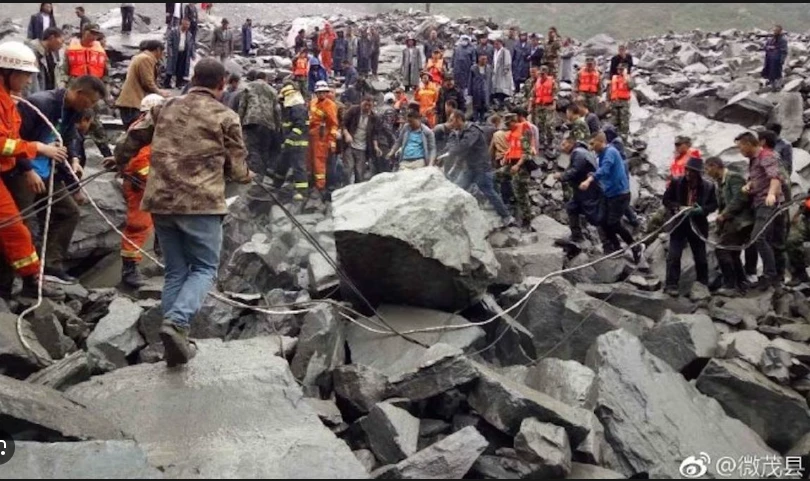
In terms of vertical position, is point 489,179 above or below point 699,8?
below

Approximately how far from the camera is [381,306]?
654cm

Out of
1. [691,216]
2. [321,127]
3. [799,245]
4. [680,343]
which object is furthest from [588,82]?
[680,343]

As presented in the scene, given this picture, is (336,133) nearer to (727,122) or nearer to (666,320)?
(666,320)

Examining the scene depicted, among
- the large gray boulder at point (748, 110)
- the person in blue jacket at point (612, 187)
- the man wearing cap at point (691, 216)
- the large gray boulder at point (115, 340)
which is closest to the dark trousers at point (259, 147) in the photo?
the person in blue jacket at point (612, 187)

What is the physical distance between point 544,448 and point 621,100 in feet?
44.3

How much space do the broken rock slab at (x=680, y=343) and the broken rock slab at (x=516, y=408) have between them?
71.8 inches

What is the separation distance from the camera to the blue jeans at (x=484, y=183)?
11219 millimetres

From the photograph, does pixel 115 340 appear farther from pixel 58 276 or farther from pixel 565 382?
pixel 565 382

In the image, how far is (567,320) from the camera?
679cm

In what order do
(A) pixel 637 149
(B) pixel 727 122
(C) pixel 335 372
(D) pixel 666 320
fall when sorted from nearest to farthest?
(C) pixel 335 372
(D) pixel 666 320
(A) pixel 637 149
(B) pixel 727 122

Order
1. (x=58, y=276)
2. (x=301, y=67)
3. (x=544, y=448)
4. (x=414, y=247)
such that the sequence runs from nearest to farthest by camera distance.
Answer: (x=544, y=448), (x=414, y=247), (x=58, y=276), (x=301, y=67)

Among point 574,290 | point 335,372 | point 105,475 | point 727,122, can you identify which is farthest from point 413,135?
point 727,122

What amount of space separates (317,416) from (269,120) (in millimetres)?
7347

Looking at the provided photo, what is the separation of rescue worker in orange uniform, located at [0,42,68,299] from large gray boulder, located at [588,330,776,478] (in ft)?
15.0
